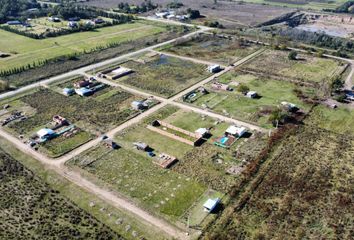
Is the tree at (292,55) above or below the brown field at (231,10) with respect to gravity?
below

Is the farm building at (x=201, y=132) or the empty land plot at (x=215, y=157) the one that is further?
the farm building at (x=201, y=132)

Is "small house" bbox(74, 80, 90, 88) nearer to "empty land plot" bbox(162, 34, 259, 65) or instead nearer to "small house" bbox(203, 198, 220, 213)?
"empty land plot" bbox(162, 34, 259, 65)

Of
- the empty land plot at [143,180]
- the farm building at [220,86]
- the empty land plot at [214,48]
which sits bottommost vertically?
the empty land plot at [143,180]

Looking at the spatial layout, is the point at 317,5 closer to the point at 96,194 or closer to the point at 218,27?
the point at 218,27

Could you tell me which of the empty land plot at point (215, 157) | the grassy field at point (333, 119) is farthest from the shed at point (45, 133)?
the grassy field at point (333, 119)

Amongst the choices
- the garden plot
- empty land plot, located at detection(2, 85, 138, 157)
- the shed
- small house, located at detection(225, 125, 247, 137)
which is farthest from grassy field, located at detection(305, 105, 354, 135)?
the shed

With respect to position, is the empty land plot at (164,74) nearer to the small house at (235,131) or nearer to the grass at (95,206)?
the small house at (235,131)

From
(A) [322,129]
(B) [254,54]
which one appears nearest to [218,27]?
(B) [254,54]

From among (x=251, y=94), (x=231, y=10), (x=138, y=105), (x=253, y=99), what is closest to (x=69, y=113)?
(x=138, y=105)
